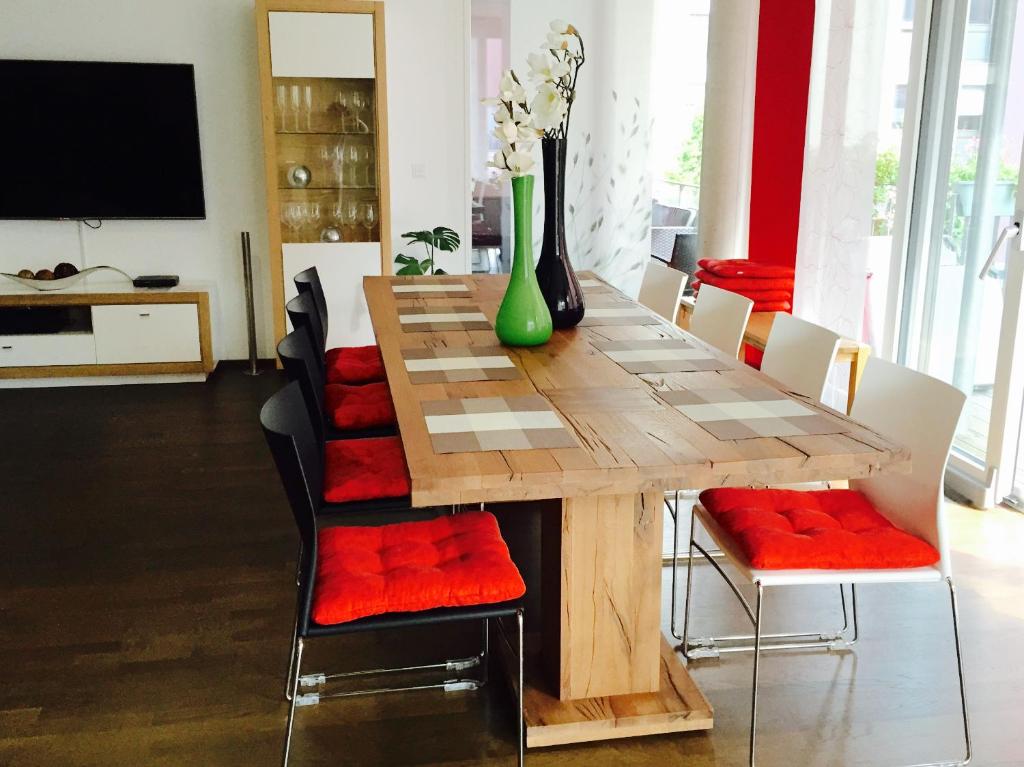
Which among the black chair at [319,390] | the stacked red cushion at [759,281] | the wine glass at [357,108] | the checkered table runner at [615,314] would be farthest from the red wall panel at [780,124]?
the black chair at [319,390]

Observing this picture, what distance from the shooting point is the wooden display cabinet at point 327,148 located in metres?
5.32

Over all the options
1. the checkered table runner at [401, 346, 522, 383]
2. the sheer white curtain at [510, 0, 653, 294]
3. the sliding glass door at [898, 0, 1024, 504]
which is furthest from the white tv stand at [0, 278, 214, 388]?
the sliding glass door at [898, 0, 1024, 504]

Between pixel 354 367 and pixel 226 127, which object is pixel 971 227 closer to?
pixel 354 367

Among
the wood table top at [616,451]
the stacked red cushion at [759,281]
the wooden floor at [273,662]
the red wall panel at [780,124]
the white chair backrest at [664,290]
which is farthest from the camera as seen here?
the red wall panel at [780,124]

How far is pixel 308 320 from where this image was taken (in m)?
3.00

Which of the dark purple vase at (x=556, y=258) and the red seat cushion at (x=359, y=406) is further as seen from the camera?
the red seat cushion at (x=359, y=406)

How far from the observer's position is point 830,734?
2314 mm

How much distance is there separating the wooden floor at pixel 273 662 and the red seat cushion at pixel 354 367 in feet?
1.84

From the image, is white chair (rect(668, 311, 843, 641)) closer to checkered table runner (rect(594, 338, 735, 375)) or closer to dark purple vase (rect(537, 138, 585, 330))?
checkered table runner (rect(594, 338, 735, 375))

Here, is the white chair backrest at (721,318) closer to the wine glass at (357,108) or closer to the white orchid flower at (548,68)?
the white orchid flower at (548,68)

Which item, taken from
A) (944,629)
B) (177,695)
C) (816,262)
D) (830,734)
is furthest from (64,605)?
(816,262)

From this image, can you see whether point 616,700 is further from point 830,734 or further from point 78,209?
point 78,209

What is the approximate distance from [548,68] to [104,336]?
148 inches

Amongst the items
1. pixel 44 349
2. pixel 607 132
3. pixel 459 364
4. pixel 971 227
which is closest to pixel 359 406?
pixel 459 364
